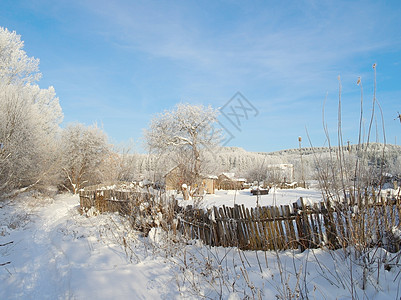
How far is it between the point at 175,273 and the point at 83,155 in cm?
2438

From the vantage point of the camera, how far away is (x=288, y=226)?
4441 mm

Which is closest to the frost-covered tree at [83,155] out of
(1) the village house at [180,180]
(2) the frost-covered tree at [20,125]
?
(2) the frost-covered tree at [20,125]

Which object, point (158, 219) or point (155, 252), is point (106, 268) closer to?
point (155, 252)

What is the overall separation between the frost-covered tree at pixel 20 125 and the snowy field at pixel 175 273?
26.9 feet

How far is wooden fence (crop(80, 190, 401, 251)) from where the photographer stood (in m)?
3.17

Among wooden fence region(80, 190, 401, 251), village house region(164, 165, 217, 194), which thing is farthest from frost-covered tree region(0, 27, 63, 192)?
wooden fence region(80, 190, 401, 251)

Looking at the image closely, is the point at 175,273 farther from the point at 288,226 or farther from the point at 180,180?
the point at 180,180

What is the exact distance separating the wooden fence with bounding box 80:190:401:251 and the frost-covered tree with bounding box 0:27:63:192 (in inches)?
403

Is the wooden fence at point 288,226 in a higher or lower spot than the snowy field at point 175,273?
higher

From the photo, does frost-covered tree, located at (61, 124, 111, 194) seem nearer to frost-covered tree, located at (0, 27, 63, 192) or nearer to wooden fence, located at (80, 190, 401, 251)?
frost-covered tree, located at (0, 27, 63, 192)

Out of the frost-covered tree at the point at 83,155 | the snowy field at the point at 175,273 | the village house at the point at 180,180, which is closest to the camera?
the snowy field at the point at 175,273

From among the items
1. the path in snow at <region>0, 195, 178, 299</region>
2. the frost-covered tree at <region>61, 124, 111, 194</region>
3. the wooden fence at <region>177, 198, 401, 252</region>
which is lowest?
the path in snow at <region>0, 195, 178, 299</region>

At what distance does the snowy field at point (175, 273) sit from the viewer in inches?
113

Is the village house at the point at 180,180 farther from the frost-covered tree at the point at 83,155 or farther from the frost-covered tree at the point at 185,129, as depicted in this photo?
the frost-covered tree at the point at 83,155
